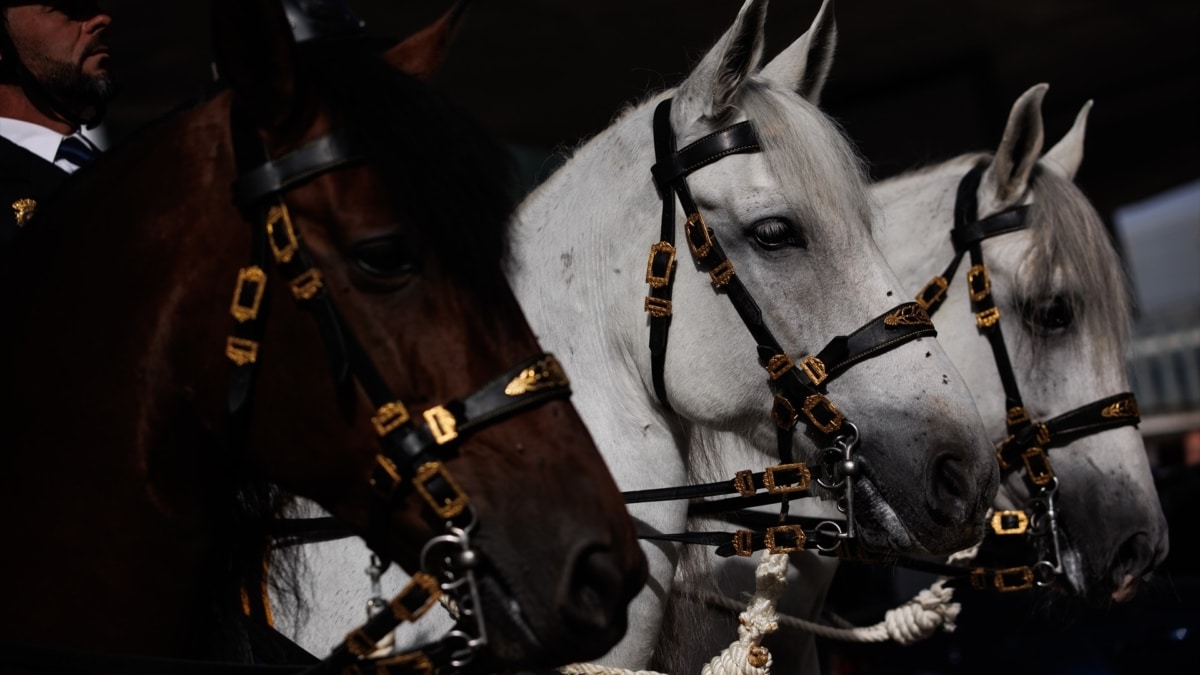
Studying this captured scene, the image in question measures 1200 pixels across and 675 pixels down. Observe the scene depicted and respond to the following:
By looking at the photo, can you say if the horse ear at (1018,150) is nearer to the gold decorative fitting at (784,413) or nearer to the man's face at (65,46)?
the gold decorative fitting at (784,413)

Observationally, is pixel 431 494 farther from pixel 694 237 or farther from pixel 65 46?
pixel 65 46

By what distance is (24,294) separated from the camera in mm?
1863

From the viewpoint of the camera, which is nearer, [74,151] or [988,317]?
[74,151]

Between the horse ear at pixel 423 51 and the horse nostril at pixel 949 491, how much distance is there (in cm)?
140

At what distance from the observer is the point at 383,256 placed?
5.45 feet

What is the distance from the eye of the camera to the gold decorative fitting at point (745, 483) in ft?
9.01

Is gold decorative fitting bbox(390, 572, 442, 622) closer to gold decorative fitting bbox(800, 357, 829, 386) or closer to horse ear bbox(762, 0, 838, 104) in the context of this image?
gold decorative fitting bbox(800, 357, 829, 386)

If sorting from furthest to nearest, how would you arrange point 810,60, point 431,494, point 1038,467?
point 1038,467 < point 810,60 < point 431,494

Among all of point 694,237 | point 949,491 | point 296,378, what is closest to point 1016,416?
point 949,491

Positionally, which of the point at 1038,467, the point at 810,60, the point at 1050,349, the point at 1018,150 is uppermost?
the point at 810,60

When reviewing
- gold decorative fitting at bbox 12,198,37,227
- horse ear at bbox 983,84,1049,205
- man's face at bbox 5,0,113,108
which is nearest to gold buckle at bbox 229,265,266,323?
gold decorative fitting at bbox 12,198,37,227

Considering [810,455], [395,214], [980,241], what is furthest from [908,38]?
[395,214]

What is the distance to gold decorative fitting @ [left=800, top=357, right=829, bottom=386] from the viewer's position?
2598 mm

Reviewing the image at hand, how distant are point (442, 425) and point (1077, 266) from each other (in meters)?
2.93
